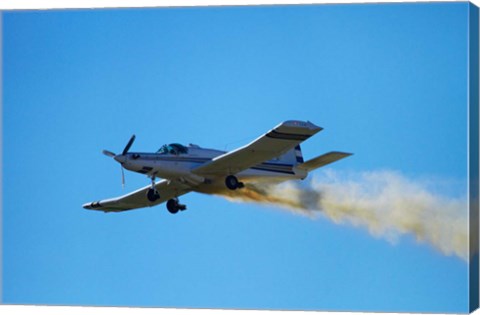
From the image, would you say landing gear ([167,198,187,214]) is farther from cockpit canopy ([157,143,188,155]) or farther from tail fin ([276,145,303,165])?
tail fin ([276,145,303,165])

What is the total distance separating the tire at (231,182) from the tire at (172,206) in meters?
2.04

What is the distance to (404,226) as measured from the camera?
36.8m

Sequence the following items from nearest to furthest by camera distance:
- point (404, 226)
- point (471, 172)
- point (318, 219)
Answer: point (471, 172)
point (404, 226)
point (318, 219)

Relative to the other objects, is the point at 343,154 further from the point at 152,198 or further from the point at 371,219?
the point at 152,198

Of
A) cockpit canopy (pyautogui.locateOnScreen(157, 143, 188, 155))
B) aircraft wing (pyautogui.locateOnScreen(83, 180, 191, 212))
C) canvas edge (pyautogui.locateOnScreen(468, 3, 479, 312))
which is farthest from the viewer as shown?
aircraft wing (pyautogui.locateOnScreen(83, 180, 191, 212))

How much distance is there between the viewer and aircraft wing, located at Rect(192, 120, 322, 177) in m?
36.7

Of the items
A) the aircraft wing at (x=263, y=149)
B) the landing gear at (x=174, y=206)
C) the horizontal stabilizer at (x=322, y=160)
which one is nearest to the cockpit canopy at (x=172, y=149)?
the aircraft wing at (x=263, y=149)

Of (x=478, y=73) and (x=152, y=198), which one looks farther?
(x=152, y=198)

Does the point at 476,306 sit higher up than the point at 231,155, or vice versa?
the point at 231,155

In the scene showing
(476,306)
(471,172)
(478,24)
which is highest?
(478,24)

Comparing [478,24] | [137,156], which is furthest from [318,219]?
[478,24]

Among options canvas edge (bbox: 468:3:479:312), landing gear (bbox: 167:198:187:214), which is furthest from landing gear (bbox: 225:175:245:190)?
canvas edge (bbox: 468:3:479:312)

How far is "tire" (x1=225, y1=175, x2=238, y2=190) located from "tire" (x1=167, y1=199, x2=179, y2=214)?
6.68ft

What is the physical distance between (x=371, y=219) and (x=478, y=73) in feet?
17.3
